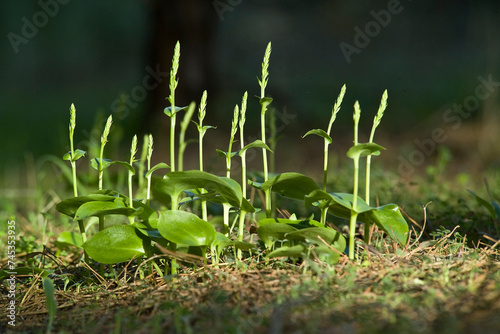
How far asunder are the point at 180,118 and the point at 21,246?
9.63 feet

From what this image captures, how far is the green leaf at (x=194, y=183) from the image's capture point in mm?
1487

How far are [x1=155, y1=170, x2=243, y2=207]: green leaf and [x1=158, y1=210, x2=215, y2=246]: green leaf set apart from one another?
0.28ft

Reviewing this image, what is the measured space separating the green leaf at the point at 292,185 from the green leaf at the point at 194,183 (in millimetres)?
138

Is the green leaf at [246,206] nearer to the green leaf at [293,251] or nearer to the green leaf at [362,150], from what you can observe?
the green leaf at [293,251]

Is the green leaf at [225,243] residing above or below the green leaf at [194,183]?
below

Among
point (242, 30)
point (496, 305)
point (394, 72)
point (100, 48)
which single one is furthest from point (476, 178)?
point (100, 48)

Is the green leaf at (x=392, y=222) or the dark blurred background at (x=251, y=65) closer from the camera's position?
the green leaf at (x=392, y=222)

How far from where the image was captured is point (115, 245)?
63.1 inches
